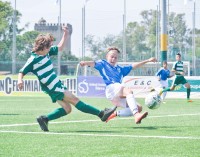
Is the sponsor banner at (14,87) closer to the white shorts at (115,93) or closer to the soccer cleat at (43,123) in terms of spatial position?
the white shorts at (115,93)

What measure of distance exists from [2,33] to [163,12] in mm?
22265

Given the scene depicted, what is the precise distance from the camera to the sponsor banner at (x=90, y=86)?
3078cm

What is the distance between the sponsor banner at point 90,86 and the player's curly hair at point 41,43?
63.8 feet

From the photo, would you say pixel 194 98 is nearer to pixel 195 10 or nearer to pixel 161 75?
pixel 161 75

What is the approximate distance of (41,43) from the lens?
11.2 metres

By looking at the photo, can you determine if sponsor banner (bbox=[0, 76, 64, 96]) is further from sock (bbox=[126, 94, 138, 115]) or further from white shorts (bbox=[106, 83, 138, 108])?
sock (bbox=[126, 94, 138, 115])

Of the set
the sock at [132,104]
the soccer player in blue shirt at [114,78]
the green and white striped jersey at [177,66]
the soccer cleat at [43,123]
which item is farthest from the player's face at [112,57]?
the green and white striped jersey at [177,66]

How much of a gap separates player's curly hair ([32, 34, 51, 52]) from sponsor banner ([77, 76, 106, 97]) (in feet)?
→ 63.8

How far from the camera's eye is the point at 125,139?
9.50 metres

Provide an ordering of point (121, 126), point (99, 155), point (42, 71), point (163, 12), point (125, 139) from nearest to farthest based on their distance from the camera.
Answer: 1. point (99, 155)
2. point (125, 139)
3. point (42, 71)
4. point (121, 126)
5. point (163, 12)

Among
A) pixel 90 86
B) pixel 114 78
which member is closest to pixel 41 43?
pixel 114 78

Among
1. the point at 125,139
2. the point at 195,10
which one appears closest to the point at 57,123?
the point at 125,139

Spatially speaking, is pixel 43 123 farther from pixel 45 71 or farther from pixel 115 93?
pixel 115 93

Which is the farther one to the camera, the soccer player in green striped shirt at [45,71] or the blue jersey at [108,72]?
the blue jersey at [108,72]
